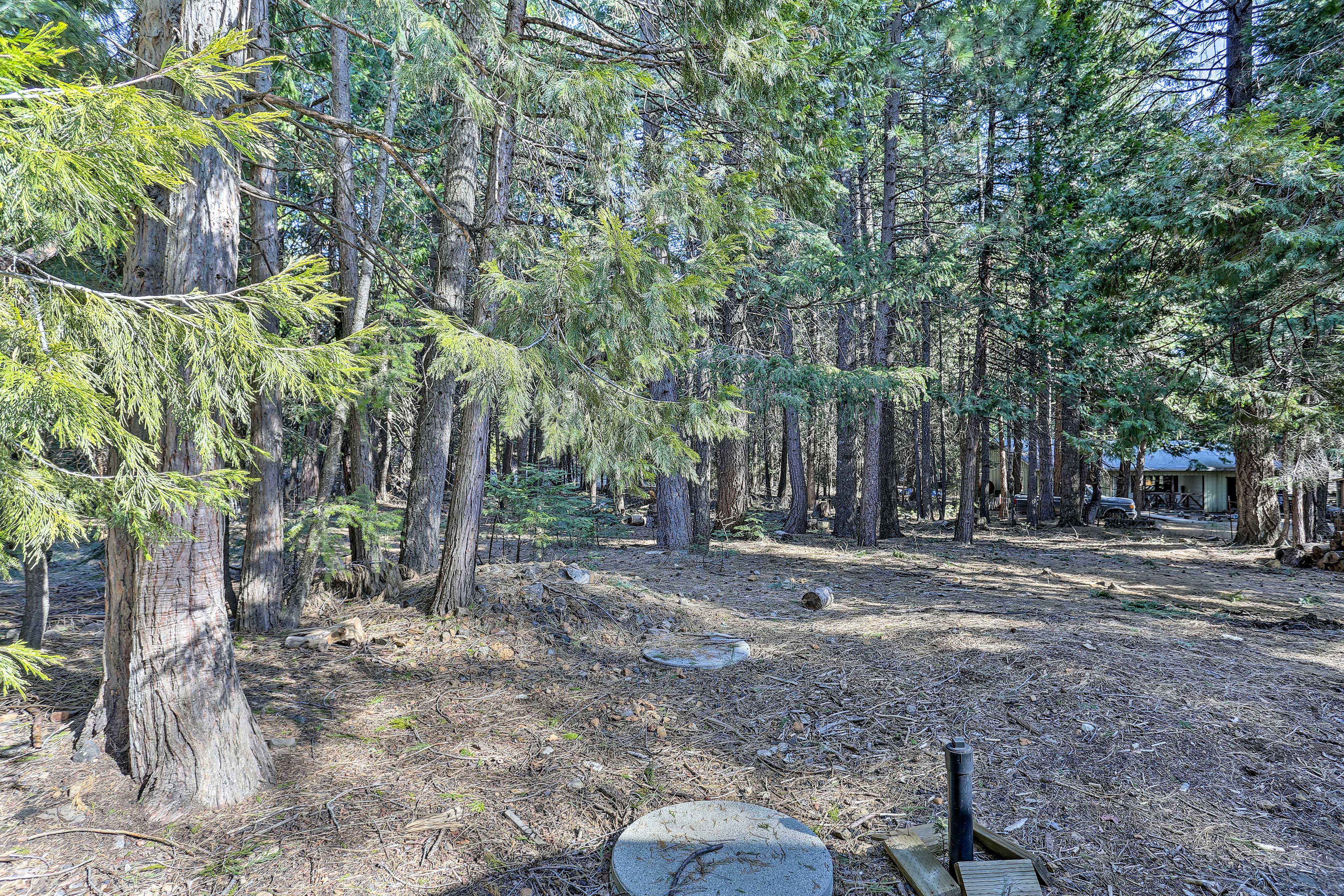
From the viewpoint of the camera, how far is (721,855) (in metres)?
2.80

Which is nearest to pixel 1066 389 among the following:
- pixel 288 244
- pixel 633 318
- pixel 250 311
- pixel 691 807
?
pixel 633 318

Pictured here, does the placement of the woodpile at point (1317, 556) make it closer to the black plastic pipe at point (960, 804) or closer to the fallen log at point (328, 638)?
the black plastic pipe at point (960, 804)

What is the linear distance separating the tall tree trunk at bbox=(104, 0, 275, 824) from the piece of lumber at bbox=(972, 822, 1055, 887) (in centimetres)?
360

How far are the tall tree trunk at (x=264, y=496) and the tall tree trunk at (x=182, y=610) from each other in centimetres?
211

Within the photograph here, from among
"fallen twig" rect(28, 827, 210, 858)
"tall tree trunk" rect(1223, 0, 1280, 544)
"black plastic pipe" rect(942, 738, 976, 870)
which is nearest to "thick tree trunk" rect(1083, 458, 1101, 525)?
"tall tree trunk" rect(1223, 0, 1280, 544)

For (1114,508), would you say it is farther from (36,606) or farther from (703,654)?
(36,606)

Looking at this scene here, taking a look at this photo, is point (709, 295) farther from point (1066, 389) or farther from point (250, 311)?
point (1066, 389)

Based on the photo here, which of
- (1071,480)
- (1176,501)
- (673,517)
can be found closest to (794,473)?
(673,517)

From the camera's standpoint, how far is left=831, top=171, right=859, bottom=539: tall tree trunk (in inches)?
492

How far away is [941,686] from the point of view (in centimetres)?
466

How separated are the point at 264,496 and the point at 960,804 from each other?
232 inches

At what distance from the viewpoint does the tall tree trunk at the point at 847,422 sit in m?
12.5

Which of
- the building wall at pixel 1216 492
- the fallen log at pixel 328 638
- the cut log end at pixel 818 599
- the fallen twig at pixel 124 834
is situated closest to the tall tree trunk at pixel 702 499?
Result: the cut log end at pixel 818 599

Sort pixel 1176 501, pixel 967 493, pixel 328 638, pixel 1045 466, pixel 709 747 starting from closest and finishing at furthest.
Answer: pixel 709 747
pixel 328 638
pixel 967 493
pixel 1045 466
pixel 1176 501
